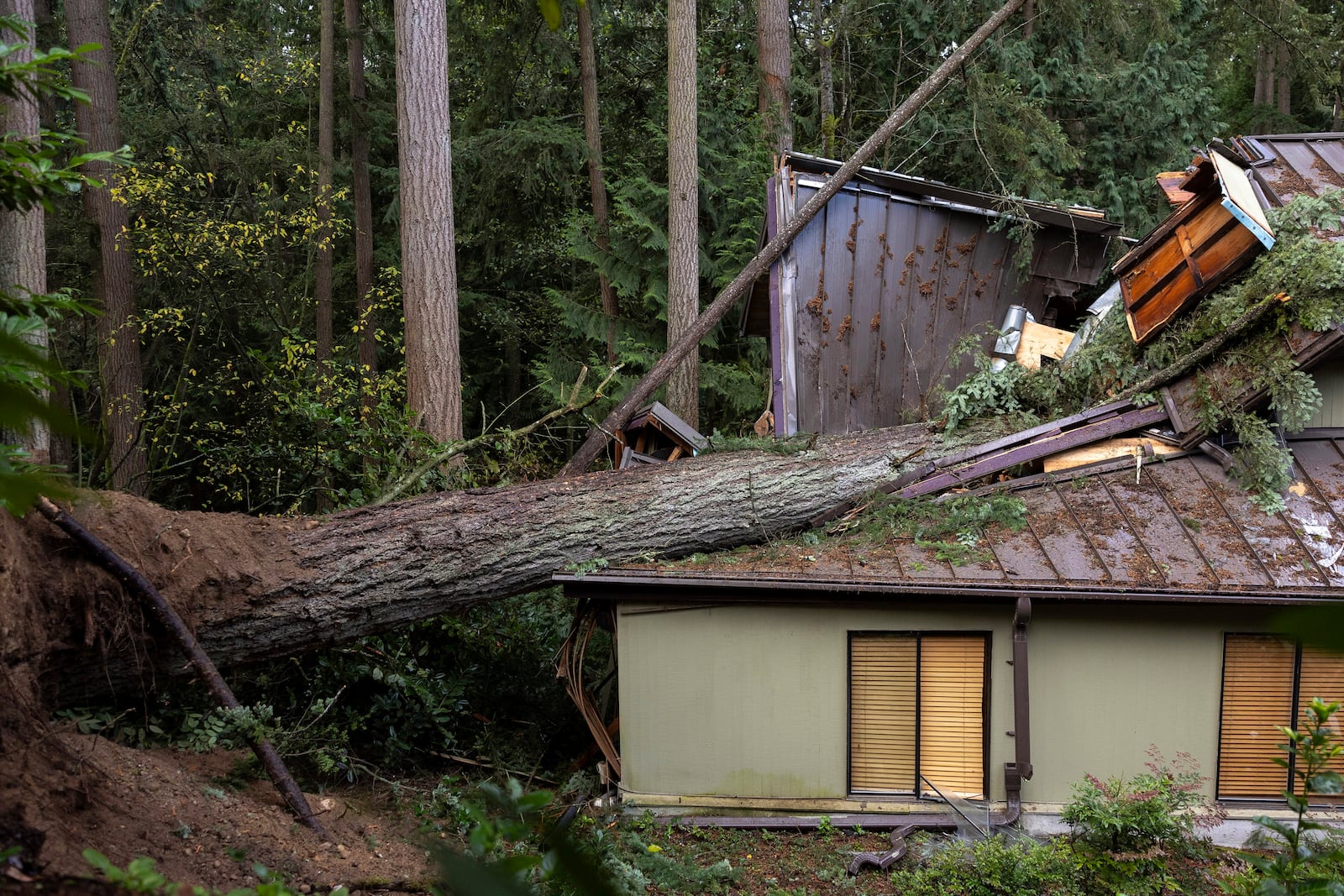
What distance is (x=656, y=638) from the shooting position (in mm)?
7547

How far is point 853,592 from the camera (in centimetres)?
716

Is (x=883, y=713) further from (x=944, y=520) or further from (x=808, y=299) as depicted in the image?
(x=808, y=299)

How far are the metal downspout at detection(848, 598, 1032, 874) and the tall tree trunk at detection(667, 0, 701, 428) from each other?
693 centimetres

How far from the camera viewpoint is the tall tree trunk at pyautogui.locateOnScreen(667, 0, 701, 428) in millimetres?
12953

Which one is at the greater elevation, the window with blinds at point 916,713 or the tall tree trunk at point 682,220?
the tall tree trunk at point 682,220

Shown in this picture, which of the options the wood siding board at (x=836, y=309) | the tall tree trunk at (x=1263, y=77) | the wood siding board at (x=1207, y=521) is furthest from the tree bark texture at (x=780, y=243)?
the tall tree trunk at (x=1263, y=77)

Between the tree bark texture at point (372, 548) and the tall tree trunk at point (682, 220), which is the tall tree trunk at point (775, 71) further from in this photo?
the tree bark texture at point (372, 548)

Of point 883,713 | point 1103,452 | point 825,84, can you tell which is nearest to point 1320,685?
point 1103,452

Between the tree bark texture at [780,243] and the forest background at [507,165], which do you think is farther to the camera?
the forest background at [507,165]

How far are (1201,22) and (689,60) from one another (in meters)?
11.9

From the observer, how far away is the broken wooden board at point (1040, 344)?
10.3 metres

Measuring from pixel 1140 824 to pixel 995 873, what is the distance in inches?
47.0

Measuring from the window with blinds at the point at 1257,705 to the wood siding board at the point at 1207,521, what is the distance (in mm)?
593

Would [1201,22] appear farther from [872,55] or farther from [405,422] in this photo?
[405,422]
